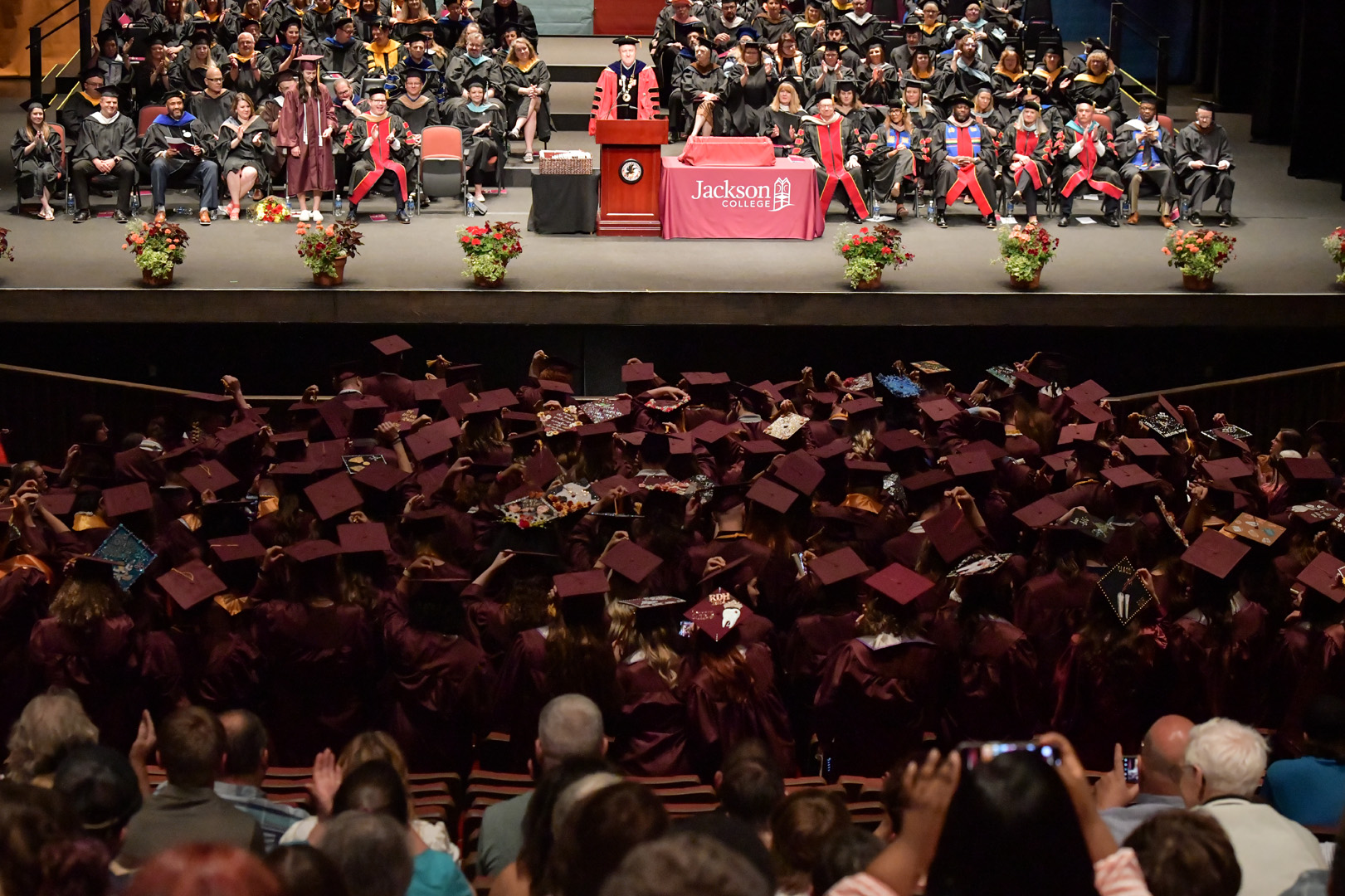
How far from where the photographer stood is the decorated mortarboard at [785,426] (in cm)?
748

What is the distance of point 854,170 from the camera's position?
13875mm

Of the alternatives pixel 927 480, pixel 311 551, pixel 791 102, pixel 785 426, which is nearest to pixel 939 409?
pixel 785 426

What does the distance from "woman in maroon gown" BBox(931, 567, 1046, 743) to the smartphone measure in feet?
8.32

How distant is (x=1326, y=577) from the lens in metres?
5.32

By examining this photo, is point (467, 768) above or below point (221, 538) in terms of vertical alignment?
below

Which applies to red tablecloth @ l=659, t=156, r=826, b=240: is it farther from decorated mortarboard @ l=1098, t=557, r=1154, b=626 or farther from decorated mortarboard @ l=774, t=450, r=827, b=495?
decorated mortarboard @ l=1098, t=557, r=1154, b=626

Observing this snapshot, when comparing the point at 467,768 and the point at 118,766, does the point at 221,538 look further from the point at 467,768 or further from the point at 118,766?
the point at 118,766

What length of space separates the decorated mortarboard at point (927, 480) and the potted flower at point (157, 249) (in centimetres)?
638

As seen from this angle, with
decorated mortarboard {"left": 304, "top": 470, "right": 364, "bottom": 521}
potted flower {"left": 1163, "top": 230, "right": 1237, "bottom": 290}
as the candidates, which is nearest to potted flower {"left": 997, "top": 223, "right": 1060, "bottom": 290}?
potted flower {"left": 1163, "top": 230, "right": 1237, "bottom": 290}

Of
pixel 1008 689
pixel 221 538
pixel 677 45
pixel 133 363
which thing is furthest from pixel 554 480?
pixel 677 45

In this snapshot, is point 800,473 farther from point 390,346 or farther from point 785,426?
point 390,346

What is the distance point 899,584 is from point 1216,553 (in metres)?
1.25

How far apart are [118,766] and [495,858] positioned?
94cm

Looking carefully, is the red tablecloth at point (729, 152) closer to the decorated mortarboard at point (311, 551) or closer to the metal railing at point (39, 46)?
the metal railing at point (39, 46)
